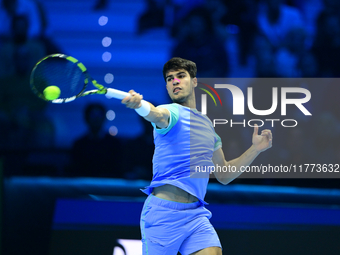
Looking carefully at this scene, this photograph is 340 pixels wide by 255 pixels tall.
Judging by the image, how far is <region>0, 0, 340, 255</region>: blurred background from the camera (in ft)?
12.6

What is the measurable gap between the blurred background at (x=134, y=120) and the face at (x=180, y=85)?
1491 mm

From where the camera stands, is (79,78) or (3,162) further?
(3,162)

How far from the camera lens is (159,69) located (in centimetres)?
400

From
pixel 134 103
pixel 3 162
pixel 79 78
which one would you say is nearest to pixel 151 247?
pixel 134 103

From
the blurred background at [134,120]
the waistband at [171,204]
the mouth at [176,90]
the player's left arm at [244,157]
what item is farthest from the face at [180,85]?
the blurred background at [134,120]

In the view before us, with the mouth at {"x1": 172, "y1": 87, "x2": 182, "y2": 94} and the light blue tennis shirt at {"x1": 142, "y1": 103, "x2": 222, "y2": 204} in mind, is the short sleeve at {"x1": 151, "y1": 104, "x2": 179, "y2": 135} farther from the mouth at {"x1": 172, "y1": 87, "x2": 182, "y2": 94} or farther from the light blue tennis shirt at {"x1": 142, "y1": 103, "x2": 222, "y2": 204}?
the mouth at {"x1": 172, "y1": 87, "x2": 182, "y2": 94}

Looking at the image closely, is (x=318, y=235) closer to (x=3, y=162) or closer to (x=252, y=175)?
(x=252, y=175)

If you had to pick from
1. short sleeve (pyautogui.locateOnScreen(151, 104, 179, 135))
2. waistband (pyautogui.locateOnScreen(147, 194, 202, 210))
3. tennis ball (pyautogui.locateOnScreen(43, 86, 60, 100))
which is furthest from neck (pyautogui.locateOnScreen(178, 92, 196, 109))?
tennis ball (pyautogui.locateOnScreen(43, 86, 60, 100))

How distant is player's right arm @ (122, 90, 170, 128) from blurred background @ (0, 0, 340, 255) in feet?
5.98

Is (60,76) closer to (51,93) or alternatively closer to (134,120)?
(51,93)

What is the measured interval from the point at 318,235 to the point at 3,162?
3284mm

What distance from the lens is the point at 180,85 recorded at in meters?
2.39

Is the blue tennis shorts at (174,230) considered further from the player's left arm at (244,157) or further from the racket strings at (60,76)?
the racket strings at (60,76)

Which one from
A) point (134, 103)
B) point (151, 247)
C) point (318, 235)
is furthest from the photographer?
point (318, 235)
